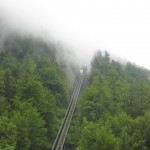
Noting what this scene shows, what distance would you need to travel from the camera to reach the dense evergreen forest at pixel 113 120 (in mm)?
53406

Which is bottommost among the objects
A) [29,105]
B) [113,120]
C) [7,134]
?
[7,134]

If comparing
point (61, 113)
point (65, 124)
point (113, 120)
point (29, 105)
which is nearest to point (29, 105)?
point (29, 105)

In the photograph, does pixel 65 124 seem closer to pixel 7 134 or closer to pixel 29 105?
pixel 29 105

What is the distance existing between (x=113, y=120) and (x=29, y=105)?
15.0 m

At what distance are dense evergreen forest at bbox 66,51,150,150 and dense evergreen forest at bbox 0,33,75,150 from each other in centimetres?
607

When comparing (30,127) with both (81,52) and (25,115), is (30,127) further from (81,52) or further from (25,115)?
(81,52)

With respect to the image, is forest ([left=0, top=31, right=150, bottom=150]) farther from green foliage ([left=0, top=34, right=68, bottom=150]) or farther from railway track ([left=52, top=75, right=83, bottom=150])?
railway track ([left=52, top=75, right=83, bottom=150])

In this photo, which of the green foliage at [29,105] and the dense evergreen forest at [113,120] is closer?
the dense evergreen forest at [113,120]

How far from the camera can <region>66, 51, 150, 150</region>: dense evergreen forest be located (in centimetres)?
5341

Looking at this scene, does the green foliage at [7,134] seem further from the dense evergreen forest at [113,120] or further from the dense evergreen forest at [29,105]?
the dense evergreen forest at [113,120]

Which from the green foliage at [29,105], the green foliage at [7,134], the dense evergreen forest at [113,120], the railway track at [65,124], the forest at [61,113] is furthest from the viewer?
the railway track at [65,124]

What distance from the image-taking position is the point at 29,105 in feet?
216

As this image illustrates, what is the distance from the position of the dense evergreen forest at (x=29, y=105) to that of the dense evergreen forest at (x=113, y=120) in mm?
6069

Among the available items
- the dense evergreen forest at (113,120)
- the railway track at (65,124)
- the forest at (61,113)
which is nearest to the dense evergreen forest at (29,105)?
the forest at (61,113)
